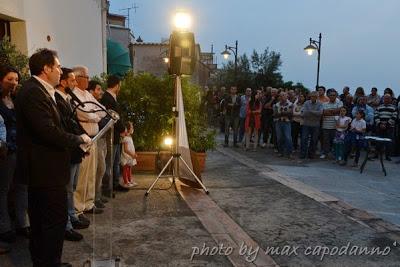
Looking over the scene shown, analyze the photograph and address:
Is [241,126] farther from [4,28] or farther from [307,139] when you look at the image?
[4,28]

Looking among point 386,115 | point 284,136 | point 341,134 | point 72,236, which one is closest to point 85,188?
point 72,236

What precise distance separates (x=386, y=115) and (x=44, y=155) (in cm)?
1087

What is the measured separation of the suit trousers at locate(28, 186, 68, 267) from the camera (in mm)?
3523

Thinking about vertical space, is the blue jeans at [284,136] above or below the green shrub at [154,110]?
below

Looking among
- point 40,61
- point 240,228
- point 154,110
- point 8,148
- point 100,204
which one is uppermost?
point 40,61

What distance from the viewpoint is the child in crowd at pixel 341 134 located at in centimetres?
1131

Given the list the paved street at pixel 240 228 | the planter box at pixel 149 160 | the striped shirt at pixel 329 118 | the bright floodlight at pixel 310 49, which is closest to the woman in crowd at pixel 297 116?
the striped shirt at pixel 329 118

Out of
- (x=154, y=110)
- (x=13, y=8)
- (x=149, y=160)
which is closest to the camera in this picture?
(x=13, y=8)

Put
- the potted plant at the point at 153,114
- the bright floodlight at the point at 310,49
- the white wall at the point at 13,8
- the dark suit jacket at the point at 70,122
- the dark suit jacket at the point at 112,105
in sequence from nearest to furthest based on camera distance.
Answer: the dark suit jacket at the point at 70,122
the dark suit jacket at the point at 112,105
the white wall at the point at 13,8
the potted plant at the point at 153,114
the bright floodlight at the point at 310,49

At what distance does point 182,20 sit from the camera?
7.59 metres

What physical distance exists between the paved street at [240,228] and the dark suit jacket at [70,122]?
752 mm

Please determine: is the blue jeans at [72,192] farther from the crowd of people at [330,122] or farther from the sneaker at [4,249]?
the crowd of people at [330,122]

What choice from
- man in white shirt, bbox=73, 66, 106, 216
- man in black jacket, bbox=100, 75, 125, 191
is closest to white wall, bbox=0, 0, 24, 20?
man in black jacket, bbox=100, 75, 125, 191

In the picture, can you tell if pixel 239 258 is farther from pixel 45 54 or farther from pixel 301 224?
pixel 45 54
